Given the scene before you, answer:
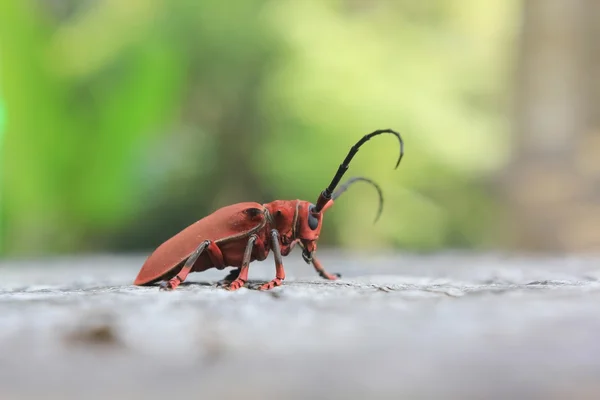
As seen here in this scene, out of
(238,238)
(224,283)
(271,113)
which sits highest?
(271,113)

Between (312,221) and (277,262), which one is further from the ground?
(312,221)

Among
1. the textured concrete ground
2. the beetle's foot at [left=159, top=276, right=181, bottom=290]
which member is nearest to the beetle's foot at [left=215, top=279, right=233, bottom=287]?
the beetle's foot at [left=159, top=276, right=181, bottom=290]

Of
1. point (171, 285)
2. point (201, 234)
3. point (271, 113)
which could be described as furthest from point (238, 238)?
point (271, 113)

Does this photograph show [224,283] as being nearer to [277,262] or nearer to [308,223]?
[277,262]

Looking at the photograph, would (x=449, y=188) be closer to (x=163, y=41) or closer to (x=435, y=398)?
(x=163, y=41)

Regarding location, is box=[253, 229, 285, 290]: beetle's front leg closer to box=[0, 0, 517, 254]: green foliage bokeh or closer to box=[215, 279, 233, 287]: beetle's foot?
box=[215, 279, 233, 287]: beetle's foot

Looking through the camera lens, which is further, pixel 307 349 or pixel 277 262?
pixel 277 262

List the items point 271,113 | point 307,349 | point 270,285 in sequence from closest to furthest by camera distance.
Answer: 1. point 307,349
2. point 270,285
3. point 271,113

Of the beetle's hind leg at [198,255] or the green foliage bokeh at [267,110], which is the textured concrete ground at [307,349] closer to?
the beetle's hind leg at [198,255]

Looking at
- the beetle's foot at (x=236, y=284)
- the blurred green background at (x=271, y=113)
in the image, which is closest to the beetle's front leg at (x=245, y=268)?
the beetle's foot at (x=236, y=284)
